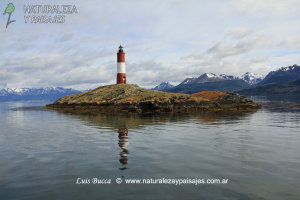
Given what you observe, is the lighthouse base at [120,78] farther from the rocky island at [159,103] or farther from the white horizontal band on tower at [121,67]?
the rocky island at [159,103]

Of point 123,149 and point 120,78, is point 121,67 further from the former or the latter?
point 123,149

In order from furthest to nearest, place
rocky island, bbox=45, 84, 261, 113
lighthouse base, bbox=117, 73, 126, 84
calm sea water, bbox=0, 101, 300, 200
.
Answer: lighthouse base, bbox=117, 73, 126, 84 < rocky island, bbox=45, 84, 261, 113 < calm sea water, bbox=0, 101, 300, 200

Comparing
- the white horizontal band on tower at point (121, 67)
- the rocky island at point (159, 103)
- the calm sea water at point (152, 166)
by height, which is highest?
the white horizontal band on tower at point (121, 67)

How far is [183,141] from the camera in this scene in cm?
1716

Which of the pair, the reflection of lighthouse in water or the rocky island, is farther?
the rocky island

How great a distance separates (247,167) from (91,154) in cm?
834

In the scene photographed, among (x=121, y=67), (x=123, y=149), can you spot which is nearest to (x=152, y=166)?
(x=123, y=149)

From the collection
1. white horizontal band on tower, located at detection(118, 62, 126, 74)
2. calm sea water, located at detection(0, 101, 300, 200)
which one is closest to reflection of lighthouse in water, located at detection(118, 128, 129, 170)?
calm sea water, located at detection(0, 101, 300, 200)

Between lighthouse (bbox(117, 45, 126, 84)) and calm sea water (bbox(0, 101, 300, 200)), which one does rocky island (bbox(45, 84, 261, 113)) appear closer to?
lighthouse (bbox(117, 45, 126, 84))

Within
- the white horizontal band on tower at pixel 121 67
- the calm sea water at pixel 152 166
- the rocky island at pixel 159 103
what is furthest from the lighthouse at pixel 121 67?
the calm sea water at pixel 152 166

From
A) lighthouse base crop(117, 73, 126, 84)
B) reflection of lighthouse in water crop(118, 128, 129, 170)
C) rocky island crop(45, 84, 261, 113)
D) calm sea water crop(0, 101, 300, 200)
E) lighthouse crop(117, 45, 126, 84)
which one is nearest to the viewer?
calm sea water crop(0, 101, 300, 200)

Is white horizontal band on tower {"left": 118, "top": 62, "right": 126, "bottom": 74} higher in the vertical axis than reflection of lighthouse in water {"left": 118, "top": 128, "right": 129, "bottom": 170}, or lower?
higher

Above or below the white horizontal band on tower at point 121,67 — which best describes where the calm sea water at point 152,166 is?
below

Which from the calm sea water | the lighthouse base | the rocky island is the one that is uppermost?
the lighthouse base
